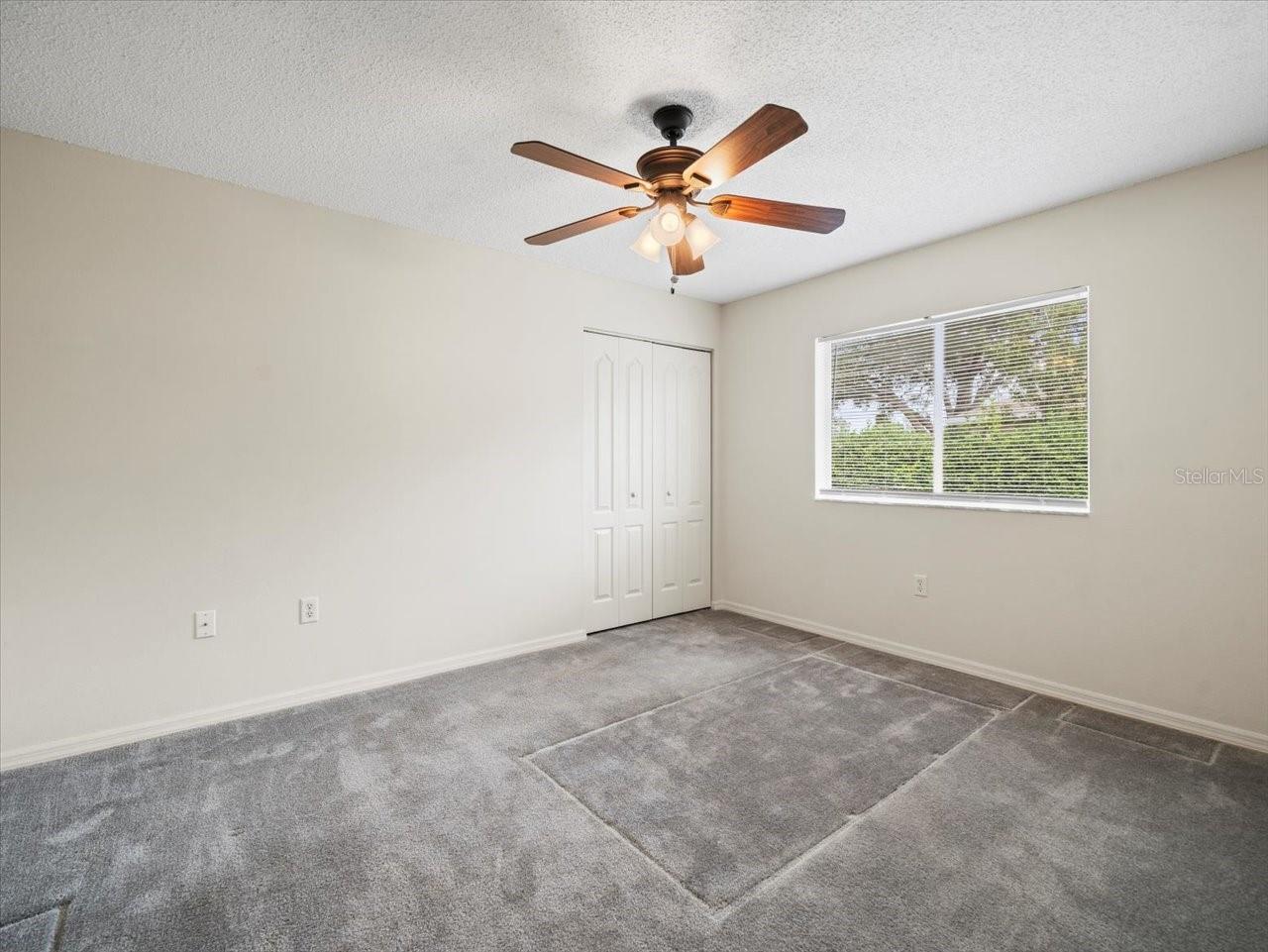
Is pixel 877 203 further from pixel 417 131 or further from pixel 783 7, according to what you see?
pixel 417 131

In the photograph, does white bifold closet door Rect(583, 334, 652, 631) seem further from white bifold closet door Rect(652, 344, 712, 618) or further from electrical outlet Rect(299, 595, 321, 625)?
electrical outlet Rect(299, 595, 321, 625)

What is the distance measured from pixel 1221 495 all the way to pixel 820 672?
194 cm

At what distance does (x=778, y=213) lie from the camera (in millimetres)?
2172

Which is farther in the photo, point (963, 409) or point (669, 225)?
point (963, 409)

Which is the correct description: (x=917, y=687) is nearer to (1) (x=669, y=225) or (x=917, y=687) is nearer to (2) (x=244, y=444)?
(1) (x=669, y=225)

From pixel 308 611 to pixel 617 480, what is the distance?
81.6 inches

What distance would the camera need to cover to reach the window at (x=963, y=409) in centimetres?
305

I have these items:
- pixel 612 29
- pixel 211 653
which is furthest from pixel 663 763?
pixel 612 29

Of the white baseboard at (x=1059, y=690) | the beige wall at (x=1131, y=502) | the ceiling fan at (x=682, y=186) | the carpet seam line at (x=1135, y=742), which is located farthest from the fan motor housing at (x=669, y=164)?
the white baseboard at (x=1059, y=690)

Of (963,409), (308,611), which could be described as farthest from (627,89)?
(308,611)

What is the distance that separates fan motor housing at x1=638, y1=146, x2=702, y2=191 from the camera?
2.14 m

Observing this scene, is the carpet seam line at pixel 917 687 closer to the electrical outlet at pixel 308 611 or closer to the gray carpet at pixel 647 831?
the gray carpet at pixel 647 831

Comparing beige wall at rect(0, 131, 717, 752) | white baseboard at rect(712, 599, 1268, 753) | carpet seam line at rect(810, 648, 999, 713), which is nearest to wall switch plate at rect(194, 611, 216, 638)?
beige wall at rect(0, 131, 717, 752)

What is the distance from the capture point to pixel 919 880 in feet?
5.47
